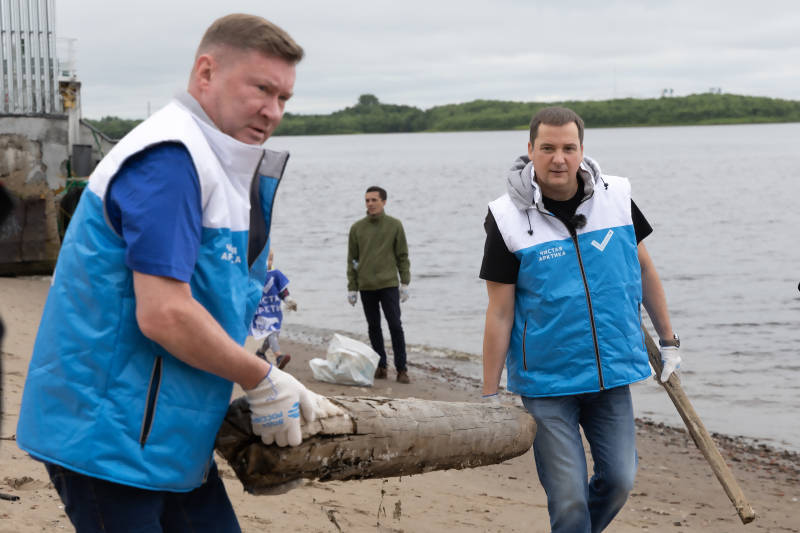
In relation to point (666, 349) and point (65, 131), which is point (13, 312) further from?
point (666, 349)

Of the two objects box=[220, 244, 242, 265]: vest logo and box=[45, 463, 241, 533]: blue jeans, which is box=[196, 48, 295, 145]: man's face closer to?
box=[220, 244, 242, 265]: vest logo

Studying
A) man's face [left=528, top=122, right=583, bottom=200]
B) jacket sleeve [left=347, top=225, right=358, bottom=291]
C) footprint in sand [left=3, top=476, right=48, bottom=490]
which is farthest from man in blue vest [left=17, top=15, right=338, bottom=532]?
jacket sleeve [left=347, top=225, right=358, bottom=291]

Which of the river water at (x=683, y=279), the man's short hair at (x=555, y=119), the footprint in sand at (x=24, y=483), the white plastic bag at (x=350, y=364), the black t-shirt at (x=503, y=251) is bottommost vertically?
the river water at (x=683, y=279)

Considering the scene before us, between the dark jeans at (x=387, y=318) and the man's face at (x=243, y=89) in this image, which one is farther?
the dark jeans at (x=387, y=318)

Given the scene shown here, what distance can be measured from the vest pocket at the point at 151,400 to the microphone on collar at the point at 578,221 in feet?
7.19

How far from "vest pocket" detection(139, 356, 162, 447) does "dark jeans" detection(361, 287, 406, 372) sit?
25.4 ft

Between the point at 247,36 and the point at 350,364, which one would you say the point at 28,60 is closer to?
the point at 350,364

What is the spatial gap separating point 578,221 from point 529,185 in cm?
27

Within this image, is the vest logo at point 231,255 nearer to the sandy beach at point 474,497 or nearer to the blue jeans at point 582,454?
the blue jeans at point 582,454

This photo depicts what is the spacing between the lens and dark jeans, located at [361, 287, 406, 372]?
32.9 feet

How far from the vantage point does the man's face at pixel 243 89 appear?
2217 millimetres

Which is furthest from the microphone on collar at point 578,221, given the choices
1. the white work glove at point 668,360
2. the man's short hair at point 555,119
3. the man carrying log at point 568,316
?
the white work glove at point 668,360

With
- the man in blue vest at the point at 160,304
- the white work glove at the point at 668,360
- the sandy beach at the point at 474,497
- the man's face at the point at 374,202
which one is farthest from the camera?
the man's face at the point at 374,202

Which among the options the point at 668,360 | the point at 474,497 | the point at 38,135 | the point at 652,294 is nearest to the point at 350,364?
the point at 474,497
